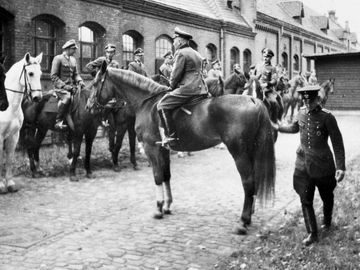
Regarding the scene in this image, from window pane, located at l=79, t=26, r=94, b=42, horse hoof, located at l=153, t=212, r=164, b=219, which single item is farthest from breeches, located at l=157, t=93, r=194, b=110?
window pane, located at l=79, t=26, r=94, b=42

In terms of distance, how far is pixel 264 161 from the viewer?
255 inches

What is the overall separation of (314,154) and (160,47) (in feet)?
59.2

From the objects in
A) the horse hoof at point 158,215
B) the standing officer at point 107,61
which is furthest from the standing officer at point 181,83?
the standing officer at point 107,61

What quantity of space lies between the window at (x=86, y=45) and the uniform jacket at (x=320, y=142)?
13449 mm

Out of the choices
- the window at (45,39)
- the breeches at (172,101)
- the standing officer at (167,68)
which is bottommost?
the breeches at (172,101)

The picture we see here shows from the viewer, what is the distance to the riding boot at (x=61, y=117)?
34.2 ft

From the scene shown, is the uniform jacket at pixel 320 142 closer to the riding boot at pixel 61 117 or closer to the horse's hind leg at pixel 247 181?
the horse's hind leg at pixel 247 181

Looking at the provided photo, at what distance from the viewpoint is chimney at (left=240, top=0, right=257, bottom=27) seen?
3143cm

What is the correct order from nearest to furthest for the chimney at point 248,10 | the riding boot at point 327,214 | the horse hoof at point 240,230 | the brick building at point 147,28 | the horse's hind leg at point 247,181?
the riding boot at point 327,214
the horse hoof at point 240,230
the horse's hind leg at point 247,181
the brick building at point 147,28
the chimney at point 248,10

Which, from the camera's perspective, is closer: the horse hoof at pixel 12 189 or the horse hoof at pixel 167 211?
the horse hoof at pixel 167 211

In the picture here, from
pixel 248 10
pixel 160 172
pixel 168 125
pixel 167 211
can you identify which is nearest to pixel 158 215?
pixel 167 211

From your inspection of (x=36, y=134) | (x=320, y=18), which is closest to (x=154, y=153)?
(x=36, y=134)

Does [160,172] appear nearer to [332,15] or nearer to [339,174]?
[339,174]

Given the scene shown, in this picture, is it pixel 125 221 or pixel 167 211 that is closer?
pixel 125 221
